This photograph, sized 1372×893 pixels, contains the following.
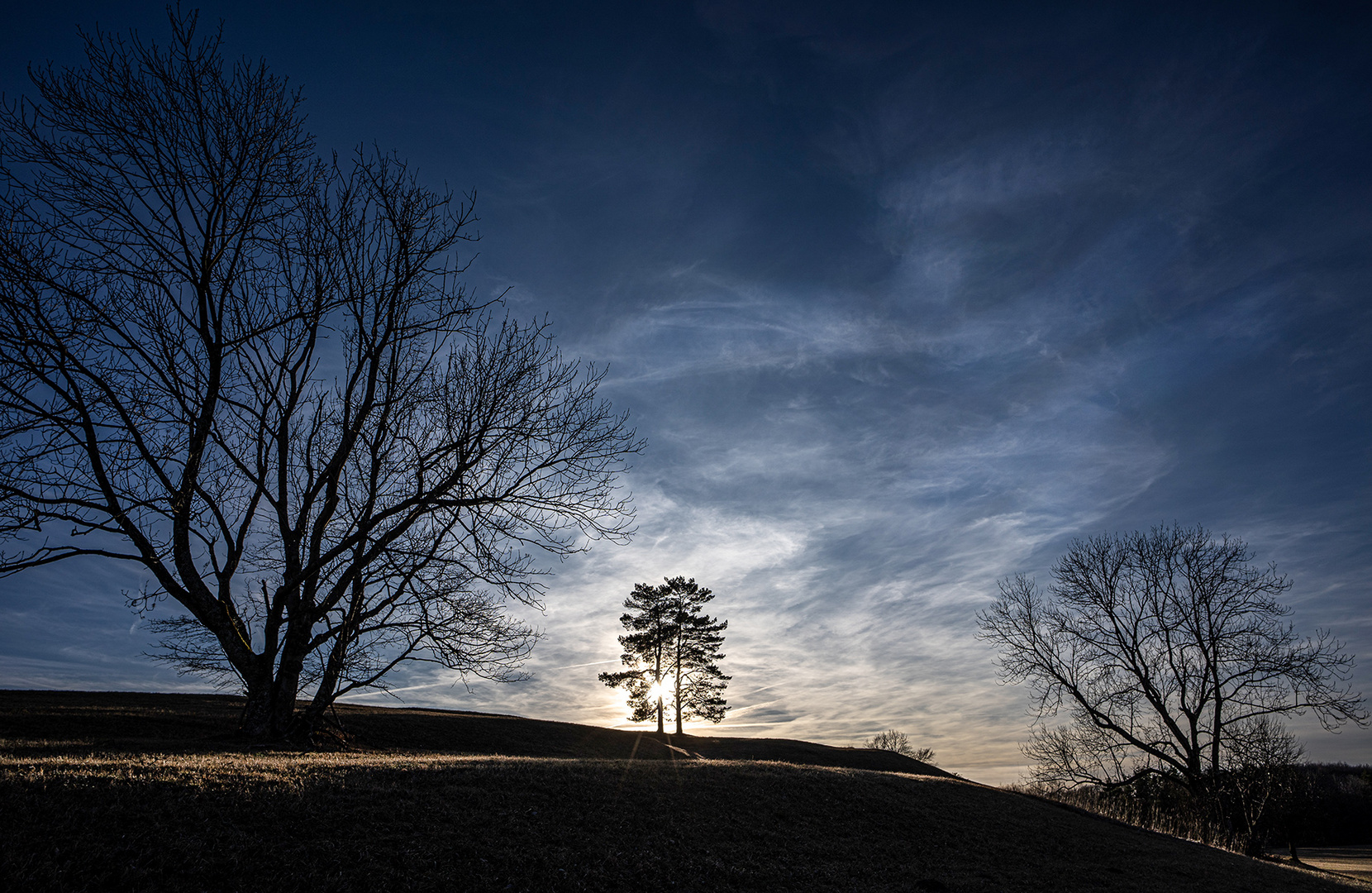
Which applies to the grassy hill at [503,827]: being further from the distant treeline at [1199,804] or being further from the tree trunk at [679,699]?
the tree trunk at [679,699]

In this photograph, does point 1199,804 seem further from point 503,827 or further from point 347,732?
point 347,732

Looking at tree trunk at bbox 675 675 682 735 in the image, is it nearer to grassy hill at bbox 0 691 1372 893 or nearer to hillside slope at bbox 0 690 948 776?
hillside slope at bbox 0 690 948 776

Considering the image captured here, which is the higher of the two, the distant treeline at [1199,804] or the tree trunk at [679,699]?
the tree trunk at [679,699]

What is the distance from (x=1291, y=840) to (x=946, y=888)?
199 feet

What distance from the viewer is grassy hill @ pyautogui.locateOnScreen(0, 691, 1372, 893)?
21.4 feet

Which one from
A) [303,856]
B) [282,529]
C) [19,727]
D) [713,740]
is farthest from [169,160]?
[713,740]

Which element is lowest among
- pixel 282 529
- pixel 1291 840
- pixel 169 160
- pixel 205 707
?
pixel 1291 840

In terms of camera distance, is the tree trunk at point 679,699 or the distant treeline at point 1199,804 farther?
the tree trunk at point 679,699

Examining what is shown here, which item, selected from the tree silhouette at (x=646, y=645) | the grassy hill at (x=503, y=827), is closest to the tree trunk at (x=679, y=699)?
the tree silhouette at (x=646, y=645)

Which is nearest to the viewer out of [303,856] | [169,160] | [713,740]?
[303,856]

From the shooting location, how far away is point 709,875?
8.79 meters

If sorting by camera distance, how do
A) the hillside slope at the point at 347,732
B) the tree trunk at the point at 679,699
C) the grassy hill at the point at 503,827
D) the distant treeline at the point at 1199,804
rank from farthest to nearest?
the tree trunk at the point at 679,699
the distant treeline at the point at 1199,804
the hillside slope at the point at 347,732
the grassy hill at the point at 503,827

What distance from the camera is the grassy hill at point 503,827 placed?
6.51 metres

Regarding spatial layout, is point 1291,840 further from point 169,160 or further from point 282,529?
point 169,160
